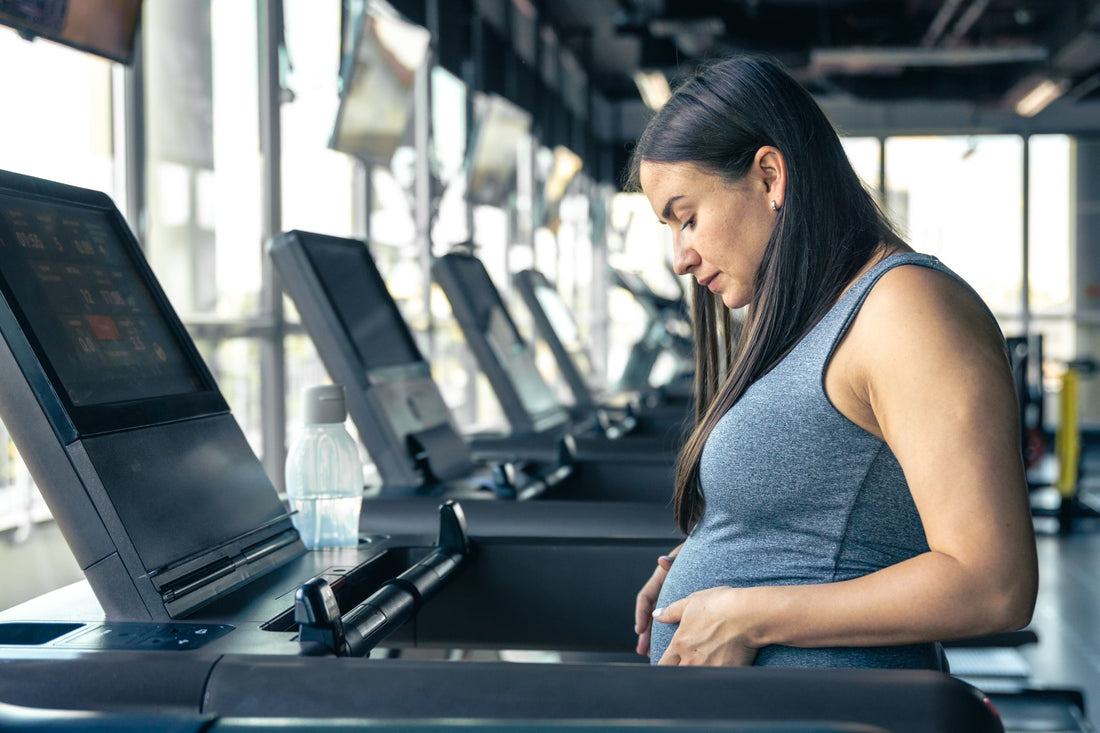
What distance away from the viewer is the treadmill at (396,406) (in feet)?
7.04

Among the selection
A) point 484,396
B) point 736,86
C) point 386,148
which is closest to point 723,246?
point 736,86

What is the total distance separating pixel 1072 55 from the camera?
9141 millimetres

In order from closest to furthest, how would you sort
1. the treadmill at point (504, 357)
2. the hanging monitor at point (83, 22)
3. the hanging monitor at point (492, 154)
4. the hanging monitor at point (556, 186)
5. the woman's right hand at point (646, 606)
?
the woman's right hand at point (646, 606), the hanging monitor at point (83, 22), the treadmill at point (504, 357), the hanging monitor at point (492, 154), the hanging monitor at point (556, 186)

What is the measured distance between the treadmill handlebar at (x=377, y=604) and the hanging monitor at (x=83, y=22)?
1.24 metres

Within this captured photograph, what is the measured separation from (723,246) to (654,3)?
5.99 meters

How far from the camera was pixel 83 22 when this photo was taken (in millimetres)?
2232

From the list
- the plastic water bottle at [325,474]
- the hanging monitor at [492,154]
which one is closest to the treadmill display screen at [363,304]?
the plastic water bottle at [325,474]

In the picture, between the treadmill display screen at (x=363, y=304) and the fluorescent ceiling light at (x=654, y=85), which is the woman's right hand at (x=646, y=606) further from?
the fluorescent ceiling light at (x=654, y=85)

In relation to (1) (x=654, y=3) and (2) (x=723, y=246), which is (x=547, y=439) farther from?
(1) (x=654, y=3)

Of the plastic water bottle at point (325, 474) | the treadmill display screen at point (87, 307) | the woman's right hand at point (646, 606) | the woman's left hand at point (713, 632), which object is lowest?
the woman's right hand at point (646, 606)

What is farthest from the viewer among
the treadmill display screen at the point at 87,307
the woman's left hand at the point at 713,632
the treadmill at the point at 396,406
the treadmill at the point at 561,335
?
the treadmill at the point at 561,335

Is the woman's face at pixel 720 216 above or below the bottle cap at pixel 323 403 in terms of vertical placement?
above

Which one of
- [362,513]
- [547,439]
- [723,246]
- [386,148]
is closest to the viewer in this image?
[723,246]

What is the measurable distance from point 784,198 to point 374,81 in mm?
2766
